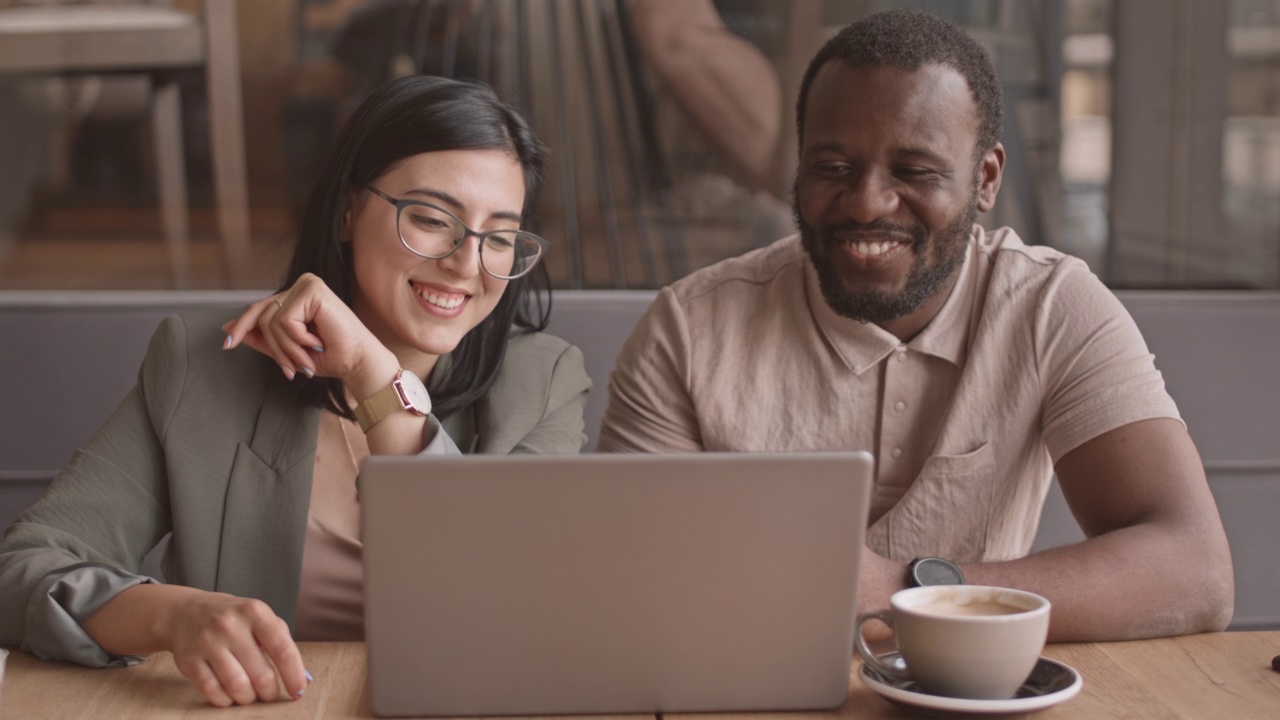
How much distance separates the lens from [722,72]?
2.83 meters

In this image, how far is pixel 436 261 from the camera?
4.74 feet

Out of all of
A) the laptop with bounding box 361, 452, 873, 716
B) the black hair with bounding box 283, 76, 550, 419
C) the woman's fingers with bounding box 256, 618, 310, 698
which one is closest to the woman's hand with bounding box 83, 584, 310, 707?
the woman's fingers with bounding box 256, 618, 310, 698

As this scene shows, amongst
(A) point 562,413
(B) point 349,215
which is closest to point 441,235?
(B) point 349,215

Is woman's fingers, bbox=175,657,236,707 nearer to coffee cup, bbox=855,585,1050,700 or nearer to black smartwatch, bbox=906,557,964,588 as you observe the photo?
coffee cup, bbox=855,585,1050,700

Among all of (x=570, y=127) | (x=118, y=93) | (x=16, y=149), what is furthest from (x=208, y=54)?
(x=570, y=127)

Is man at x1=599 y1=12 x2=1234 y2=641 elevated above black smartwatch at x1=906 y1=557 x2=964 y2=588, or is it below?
above

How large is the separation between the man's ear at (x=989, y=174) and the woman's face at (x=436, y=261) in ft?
1.95

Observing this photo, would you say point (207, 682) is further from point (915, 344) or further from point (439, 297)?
point (915, 344)

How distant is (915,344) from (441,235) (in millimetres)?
597

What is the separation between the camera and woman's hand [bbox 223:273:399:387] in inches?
51.9

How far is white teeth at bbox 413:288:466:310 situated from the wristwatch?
0.14m

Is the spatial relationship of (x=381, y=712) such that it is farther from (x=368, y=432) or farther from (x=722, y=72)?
(x=722, y=72)

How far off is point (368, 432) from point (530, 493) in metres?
0.53

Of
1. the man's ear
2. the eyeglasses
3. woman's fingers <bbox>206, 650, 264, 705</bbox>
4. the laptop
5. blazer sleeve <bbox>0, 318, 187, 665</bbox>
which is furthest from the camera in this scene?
the man's ear
